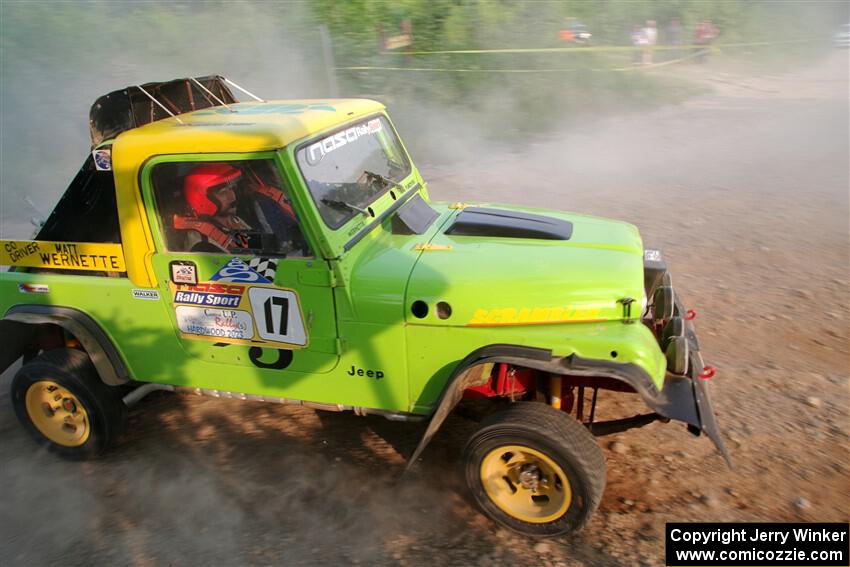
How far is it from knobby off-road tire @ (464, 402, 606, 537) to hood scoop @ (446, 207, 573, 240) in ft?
3.10

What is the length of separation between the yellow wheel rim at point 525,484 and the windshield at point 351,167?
57.9 inches

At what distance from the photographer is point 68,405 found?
386 cm

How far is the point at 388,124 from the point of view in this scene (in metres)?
4.16

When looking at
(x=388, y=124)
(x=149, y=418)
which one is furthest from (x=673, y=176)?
(x=149, y=418)

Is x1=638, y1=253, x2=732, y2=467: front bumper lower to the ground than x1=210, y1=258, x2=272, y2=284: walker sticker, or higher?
lower

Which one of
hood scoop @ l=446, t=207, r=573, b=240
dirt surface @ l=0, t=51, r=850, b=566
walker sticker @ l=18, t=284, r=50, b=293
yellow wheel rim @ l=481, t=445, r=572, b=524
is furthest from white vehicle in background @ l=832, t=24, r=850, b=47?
walker sticker @ l=18, t=284, r=50, b=293

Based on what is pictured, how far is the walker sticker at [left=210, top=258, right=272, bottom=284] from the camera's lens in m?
3.15

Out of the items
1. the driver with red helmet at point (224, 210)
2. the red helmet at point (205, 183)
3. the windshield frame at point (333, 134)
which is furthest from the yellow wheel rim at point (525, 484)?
the red helmet at point (205, 183)

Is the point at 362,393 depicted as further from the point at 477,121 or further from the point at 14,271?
the point at 477,121

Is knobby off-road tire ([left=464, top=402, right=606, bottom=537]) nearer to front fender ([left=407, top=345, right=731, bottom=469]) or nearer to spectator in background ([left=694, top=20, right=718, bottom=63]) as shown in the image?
front fender ([left=407, top=345, right=731, bottom=469])

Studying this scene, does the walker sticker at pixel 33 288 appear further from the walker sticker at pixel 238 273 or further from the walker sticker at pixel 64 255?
the walker sticker at pixel 238 273

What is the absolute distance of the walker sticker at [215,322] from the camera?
3.25 meters

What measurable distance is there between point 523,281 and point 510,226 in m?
0.56

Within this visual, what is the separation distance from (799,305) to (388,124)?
3.99 meters
